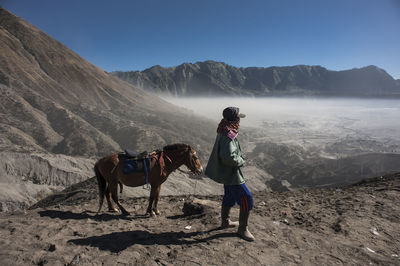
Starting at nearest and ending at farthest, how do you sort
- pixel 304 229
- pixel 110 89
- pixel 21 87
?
1. pixel 304 229
2. pixel 21 87
3. pixel 110 89

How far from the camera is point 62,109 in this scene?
92.5 ft

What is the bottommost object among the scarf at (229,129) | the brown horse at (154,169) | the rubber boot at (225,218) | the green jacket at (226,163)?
the rubber boot at (225,218)

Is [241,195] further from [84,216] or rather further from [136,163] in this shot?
[84,216]

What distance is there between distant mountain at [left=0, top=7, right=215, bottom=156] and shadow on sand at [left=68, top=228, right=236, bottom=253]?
17.0 metres

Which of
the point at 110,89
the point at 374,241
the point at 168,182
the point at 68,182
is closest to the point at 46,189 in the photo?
the point at 68,182

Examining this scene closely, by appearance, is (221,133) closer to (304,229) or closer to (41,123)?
(304,229)

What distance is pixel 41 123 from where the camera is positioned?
24203 millimetres

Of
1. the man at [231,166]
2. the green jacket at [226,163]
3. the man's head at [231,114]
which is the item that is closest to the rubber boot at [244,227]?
the man at [231,166]

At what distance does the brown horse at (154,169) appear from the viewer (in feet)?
15.9

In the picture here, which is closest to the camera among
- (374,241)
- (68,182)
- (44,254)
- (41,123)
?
(44,254)

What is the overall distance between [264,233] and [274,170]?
28.8 meters

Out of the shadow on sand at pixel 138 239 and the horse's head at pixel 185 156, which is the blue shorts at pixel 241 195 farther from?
the horse's head at pixel 185 156

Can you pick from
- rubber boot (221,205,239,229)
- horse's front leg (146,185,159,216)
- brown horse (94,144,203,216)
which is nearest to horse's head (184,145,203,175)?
brown horse (94,144,203,216)

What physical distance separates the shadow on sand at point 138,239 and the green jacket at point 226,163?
957mm
